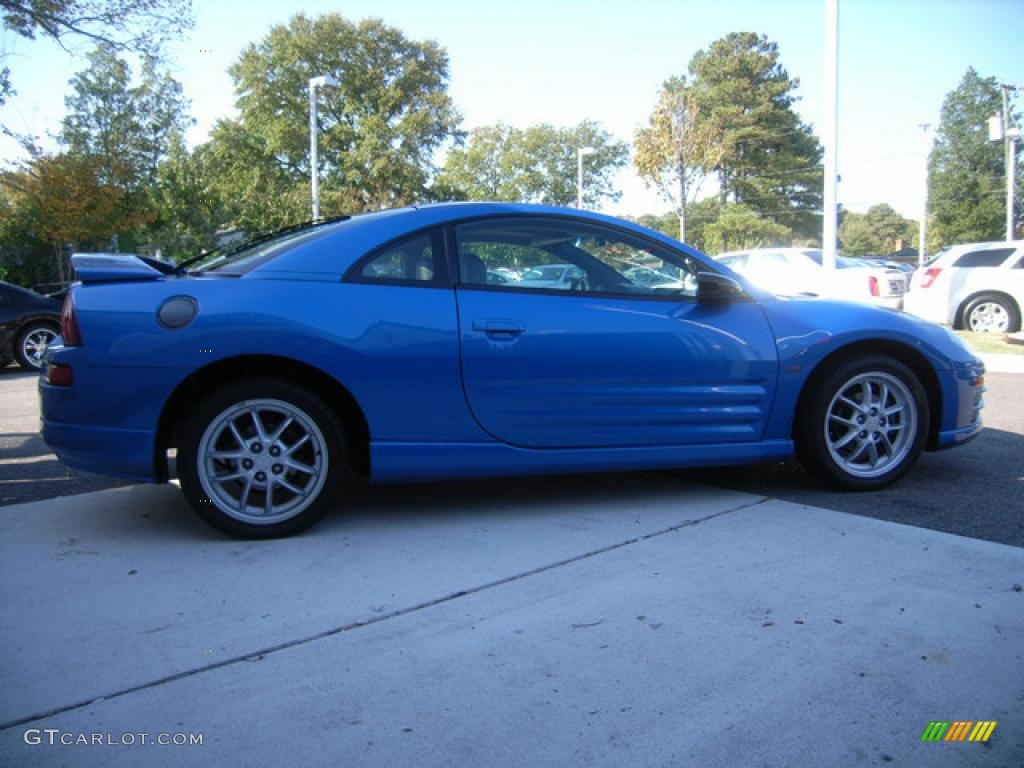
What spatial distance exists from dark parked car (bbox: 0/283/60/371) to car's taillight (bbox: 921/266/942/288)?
521 inches

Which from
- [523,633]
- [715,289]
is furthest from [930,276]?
[523,633]

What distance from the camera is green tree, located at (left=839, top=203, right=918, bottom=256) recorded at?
95.7 m

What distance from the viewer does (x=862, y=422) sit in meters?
3.94

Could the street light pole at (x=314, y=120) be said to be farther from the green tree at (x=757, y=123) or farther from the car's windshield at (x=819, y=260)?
the green tree at (x=757, y=123)

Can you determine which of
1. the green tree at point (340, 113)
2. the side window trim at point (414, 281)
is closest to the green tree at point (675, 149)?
the green tree at point (340, 113)

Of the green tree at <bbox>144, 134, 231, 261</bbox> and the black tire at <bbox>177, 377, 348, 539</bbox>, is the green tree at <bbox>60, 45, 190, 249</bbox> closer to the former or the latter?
the green tree at <bbox>144, 134, 231, 261</bbox>

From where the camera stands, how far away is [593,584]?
282 cm

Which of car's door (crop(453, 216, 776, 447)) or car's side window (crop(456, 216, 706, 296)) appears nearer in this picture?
car's door (crop(453, 216, 776, 447))

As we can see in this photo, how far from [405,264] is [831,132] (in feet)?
32.0

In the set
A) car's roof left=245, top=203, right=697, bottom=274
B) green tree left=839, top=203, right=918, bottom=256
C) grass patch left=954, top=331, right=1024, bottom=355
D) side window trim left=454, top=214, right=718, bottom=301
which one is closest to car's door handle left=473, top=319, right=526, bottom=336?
side window trim left=454, top=214, right=718, bottom=301

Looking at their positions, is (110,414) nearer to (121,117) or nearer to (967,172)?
(121,117)

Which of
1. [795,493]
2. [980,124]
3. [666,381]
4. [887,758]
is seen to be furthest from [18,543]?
[980,124]

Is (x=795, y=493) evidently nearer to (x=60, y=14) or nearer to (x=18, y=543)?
(x=18, y=543)

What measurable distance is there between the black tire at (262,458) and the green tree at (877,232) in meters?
97.0
